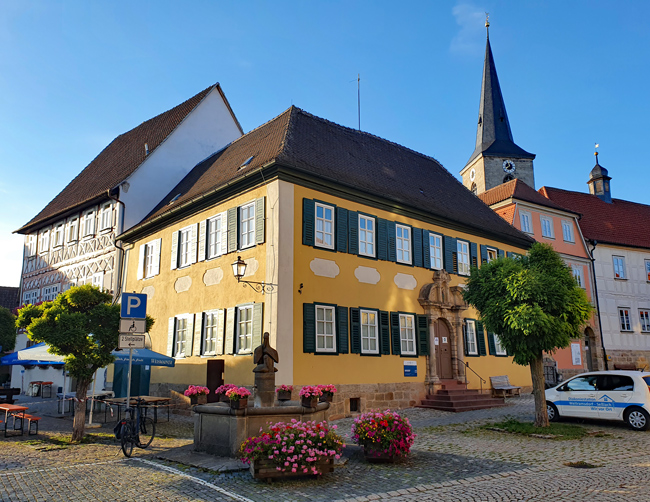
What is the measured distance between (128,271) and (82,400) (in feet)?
34.6

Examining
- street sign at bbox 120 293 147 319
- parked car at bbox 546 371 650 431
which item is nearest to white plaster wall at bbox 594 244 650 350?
parked car at bbox 546 371 650 431

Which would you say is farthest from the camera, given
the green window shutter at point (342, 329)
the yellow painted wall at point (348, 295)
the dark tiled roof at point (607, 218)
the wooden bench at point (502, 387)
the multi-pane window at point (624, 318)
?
the dark tiled roof at point (607, 218)

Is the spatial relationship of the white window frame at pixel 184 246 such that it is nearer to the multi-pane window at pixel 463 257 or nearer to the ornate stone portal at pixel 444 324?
the ornate stone portal at pixel 444 324

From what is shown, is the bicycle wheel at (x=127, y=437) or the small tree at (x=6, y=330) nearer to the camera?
the bicycle wheel at (x=127, y=437)

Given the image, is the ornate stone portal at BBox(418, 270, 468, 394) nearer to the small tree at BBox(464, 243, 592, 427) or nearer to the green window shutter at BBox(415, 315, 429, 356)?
the green window shutter at BBox(415, 315, 429, 356)

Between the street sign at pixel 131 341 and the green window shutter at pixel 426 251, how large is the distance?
1053cm

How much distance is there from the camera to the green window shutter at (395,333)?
16656 mm

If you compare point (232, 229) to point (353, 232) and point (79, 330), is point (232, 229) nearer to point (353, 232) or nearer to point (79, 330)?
point (353, 232)

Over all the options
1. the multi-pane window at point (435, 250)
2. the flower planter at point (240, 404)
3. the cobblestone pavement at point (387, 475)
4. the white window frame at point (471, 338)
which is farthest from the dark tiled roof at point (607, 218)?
the flower planter at point (240, 404)

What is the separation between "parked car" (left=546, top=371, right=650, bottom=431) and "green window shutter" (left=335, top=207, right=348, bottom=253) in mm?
6569

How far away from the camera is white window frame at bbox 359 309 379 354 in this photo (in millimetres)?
15867

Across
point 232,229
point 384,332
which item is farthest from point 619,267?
point 232,229

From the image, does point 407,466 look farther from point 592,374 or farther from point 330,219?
point 330,219

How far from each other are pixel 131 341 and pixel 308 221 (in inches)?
247
